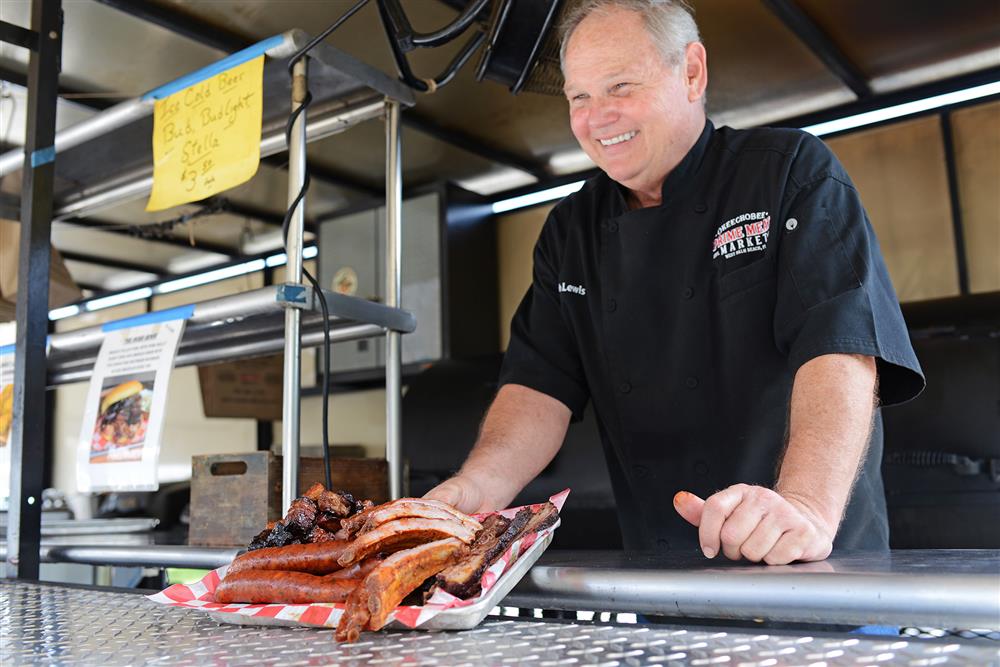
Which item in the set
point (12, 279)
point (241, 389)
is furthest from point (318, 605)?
point (241, 389)

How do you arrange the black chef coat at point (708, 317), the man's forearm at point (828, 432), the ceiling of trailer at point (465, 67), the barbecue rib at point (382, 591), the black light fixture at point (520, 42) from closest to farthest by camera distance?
the barbecue rib at point (382, 591) → the man's forearm at point (828, 432) → the black chef coat at point (708, 317) → the black light fixture at point (520, 42) → the ceiling of trailer at point (465, 67)

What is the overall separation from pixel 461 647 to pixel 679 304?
3.22 ft

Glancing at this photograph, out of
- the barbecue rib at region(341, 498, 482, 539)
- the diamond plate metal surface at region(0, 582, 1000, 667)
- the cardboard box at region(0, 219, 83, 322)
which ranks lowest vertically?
the diamond plate metal surface at region(0, 582, 1000, 667)

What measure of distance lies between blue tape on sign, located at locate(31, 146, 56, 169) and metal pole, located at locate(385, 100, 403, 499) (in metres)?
0.56

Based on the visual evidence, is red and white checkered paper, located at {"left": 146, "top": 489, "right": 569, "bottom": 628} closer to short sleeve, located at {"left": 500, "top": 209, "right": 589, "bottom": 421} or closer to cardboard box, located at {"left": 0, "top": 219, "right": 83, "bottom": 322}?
short sleeve, located at {"left": 500, "top": 209, "right": 589, "bottom": 421}

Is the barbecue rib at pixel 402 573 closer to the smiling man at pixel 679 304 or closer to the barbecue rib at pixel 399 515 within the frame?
the barbecue rib at pixel 399 515

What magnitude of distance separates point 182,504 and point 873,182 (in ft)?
13.2

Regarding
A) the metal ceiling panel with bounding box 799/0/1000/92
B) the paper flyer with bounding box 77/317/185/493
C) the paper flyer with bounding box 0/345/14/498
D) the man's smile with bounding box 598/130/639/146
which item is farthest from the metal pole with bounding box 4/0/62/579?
the metal ceiling panel with bounding box 799/0/1000/92

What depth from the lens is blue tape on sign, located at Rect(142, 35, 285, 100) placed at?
Answer: 1420mm

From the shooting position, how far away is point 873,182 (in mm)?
3848

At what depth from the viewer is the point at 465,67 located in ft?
10.9

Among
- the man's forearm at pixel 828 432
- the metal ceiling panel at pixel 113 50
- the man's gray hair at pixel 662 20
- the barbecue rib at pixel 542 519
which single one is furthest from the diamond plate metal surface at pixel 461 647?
the metal ceiling panel at pixel 113 50

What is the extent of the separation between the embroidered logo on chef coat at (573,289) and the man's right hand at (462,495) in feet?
1.56

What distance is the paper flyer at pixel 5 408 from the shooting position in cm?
166
